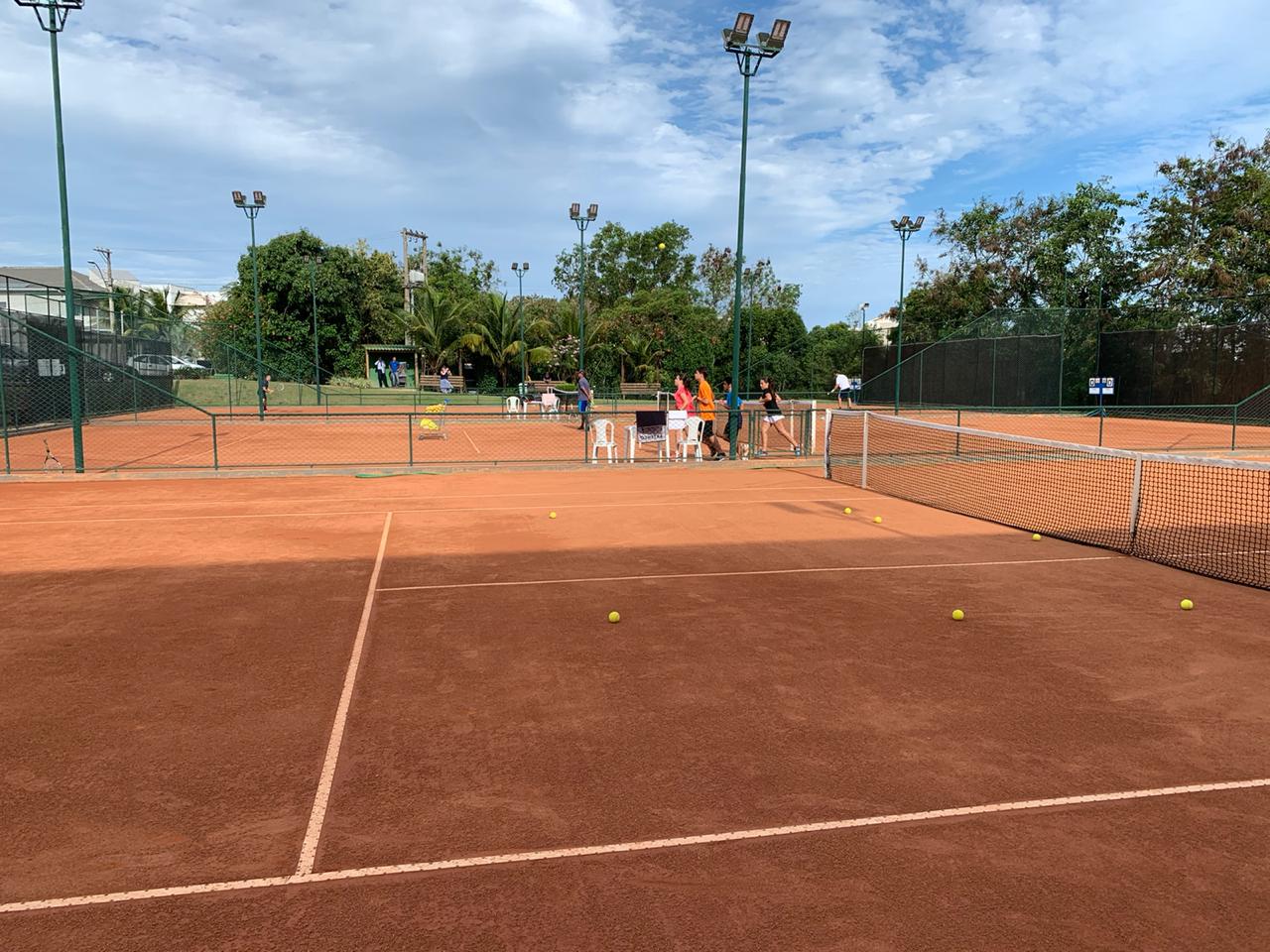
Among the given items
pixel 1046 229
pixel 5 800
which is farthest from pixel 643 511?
pixel 1046 229

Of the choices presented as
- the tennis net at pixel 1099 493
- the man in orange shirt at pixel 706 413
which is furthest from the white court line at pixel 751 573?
the man in orange shirt at pixel 706 413

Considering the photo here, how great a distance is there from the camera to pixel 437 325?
48.3 metres

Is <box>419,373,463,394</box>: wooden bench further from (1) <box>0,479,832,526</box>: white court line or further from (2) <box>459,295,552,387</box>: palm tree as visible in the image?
(1) <box>0,479,832,526</box>: white court line

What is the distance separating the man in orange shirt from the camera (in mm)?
18359

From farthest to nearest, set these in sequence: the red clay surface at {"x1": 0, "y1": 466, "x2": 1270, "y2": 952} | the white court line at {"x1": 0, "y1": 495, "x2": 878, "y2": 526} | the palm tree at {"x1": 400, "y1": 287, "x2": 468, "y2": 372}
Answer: the palm tree at {"x1": 400, "y1": 287, "x2": 468, "y2": 372}, the white court line at {"x1": 0, "y1": 495, "x2": 878, "y2": 526}, the red clay surface at {"x1": 0, "y1": 466, "x2": 1270, "y2": 952}

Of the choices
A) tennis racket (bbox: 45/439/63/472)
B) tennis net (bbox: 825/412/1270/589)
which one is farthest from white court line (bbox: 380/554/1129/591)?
tennis racket (bbox: 45/439/63/472)

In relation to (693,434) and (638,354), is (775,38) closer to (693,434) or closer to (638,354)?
(693,434)

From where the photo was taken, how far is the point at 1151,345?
3080cm

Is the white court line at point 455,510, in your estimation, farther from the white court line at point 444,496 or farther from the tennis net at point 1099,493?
the tennis net at point 1099,493

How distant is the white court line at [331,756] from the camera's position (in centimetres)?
357

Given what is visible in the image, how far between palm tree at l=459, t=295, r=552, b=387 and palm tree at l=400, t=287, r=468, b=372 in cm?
121

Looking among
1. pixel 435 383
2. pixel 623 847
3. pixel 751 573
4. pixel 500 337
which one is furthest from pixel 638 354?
pixel 623 847

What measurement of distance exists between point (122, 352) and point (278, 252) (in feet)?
53.3

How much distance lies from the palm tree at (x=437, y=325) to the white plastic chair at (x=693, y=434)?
3126 cm
